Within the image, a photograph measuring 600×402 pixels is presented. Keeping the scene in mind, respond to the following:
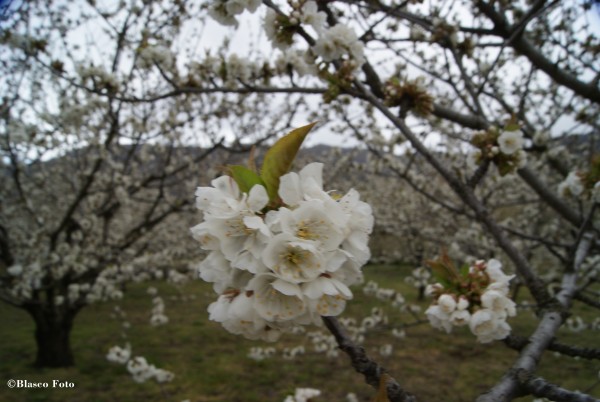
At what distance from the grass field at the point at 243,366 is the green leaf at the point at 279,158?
337 cm

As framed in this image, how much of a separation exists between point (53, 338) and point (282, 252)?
5.98 m

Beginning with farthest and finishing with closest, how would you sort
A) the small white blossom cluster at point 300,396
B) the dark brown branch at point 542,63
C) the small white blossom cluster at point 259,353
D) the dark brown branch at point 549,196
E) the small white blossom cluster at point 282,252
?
the small white blossom cluster at point 259,353 → the dark brown branch at point 542,63 → the dark brown branch at point 549,196 → the small white blossom cluster at point 300,396 → the small white blossom cluster at point 282,252

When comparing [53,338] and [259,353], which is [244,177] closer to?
[259,353]

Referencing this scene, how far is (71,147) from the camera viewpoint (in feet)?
17.8

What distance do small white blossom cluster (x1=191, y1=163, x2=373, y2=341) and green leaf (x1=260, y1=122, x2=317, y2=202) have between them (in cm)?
4

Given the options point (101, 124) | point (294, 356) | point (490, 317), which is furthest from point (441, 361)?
point (101, 124)

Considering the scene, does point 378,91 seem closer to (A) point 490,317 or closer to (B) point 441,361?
(A) point 490,317

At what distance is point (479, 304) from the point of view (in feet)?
5.08

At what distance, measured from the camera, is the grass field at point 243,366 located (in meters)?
4.86

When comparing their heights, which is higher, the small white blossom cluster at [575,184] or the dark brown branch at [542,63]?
the dark brown branch at [542,63]

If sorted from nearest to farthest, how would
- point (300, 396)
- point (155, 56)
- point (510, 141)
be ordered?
point (300, 396)
point (510, 141)
point (155, 56)

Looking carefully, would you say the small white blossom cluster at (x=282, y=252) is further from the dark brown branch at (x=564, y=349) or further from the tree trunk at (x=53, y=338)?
the tree trunk at (x=53, y=338)

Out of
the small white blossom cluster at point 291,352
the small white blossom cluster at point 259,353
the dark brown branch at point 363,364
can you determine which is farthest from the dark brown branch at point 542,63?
the small white blossom cluster at point 259,353

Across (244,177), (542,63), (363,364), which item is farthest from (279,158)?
(542,63)
